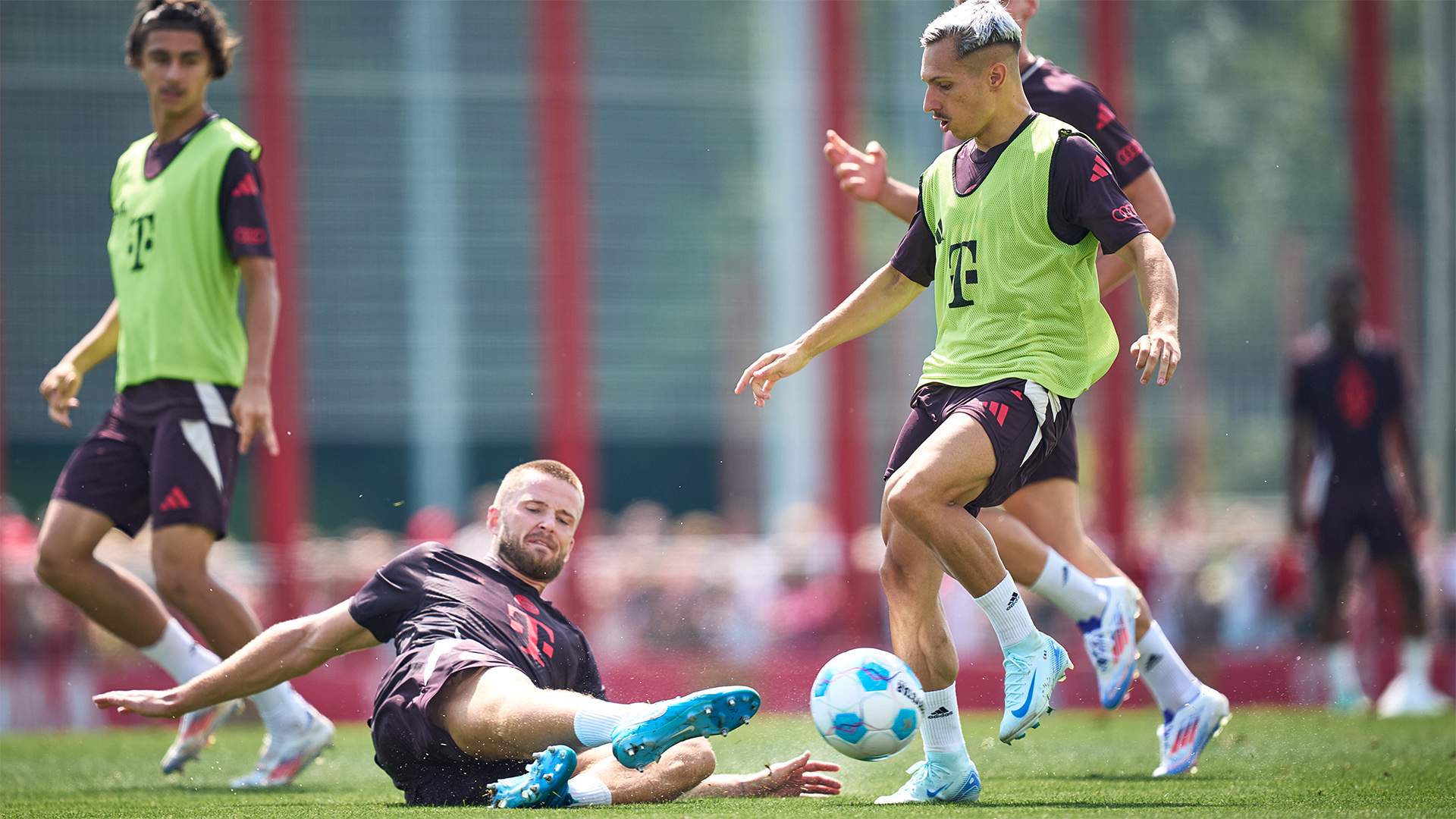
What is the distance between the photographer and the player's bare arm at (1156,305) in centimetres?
422

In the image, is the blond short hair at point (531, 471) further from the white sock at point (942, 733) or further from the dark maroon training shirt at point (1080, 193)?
the dark maroon training shirt at point (1080, 193)

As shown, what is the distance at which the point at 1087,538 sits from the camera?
18.9ft

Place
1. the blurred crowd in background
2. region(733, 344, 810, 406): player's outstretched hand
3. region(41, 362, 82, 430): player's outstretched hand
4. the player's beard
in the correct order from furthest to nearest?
the blurred crowd in background
region(41, 362, 82, 430): player's outstretched hand
region(733, 344, 810, 406): player's outstretched hand
the player's beard

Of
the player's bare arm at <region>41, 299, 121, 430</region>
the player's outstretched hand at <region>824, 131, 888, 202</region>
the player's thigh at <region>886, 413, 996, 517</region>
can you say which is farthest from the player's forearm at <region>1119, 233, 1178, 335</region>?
the player's bare arm at <region>41, 299, 121, 430</region>

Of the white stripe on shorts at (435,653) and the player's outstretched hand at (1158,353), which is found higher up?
the player's outstretched hand at (1158,353)

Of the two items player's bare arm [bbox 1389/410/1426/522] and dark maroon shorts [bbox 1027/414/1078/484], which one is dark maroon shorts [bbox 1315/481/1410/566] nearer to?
player's bare arm [bbox 1389/410/1426/522]

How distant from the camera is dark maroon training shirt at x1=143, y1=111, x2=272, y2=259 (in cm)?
608

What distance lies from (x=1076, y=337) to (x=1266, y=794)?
4.85 feet

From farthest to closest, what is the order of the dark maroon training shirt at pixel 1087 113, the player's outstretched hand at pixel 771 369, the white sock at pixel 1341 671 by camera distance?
1. the white sock at pixel 1341 671
2. the dark maroon training shirt at pixel 1087 113
3. the player's outstretched hand at pixel 771 369

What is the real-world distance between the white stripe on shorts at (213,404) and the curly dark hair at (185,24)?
129 cm

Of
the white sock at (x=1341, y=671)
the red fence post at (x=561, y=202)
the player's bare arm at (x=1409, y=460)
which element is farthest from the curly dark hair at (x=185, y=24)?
the red fence post at (x=561, y=202)

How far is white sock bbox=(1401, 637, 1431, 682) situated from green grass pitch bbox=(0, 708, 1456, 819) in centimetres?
105

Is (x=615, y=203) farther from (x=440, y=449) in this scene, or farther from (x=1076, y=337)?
(x=1076, y=337)

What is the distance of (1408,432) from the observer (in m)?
9.91
